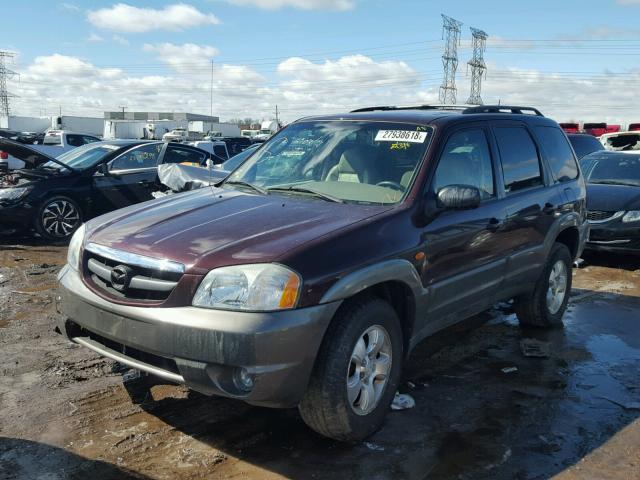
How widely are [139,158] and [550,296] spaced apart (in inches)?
286

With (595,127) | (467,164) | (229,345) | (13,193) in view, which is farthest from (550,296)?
(595,127)

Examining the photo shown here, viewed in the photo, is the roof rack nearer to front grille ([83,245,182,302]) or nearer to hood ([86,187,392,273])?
hood ([86,187,392,273])

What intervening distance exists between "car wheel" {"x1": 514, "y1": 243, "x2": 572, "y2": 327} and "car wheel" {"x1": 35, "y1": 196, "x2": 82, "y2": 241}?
6781 millimetres

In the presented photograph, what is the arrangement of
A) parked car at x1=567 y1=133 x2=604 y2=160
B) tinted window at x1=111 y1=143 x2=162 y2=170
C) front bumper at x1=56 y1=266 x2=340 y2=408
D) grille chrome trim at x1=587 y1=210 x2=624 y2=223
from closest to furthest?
front bumper at x1=56 y1=266 x2=340 y2=408
grille chrome trim at x1=587 y1=210 x2=624 y2=223
tinted window at x1=111 y1=143 x2=162 y2=170
parked car at x1=567 y1=133 x2=604 y2=160

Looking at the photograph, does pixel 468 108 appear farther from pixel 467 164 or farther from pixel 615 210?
pixel 615 210

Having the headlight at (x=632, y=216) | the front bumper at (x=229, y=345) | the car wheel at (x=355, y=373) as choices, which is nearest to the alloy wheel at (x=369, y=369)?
the car wheel at (x=355, y=373)

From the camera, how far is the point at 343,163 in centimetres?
426

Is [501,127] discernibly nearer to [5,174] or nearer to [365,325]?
[365,325]

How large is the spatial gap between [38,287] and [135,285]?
4.13 m

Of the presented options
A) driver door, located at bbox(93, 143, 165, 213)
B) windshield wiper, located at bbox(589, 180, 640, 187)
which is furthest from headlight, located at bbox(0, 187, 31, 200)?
windshield wiper, located at bbox(589, 180, 640, 187)

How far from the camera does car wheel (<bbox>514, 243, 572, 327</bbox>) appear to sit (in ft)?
18.0

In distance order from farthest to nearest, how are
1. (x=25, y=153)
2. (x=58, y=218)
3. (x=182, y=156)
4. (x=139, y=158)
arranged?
(x=182, y=156) < (x=139, y=158) < (x=58, y=218) < (x=25, y=153)

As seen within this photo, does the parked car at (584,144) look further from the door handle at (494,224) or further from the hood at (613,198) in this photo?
A: the door handle at (494,224)

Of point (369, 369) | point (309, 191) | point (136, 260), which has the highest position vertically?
point (309, 191)
